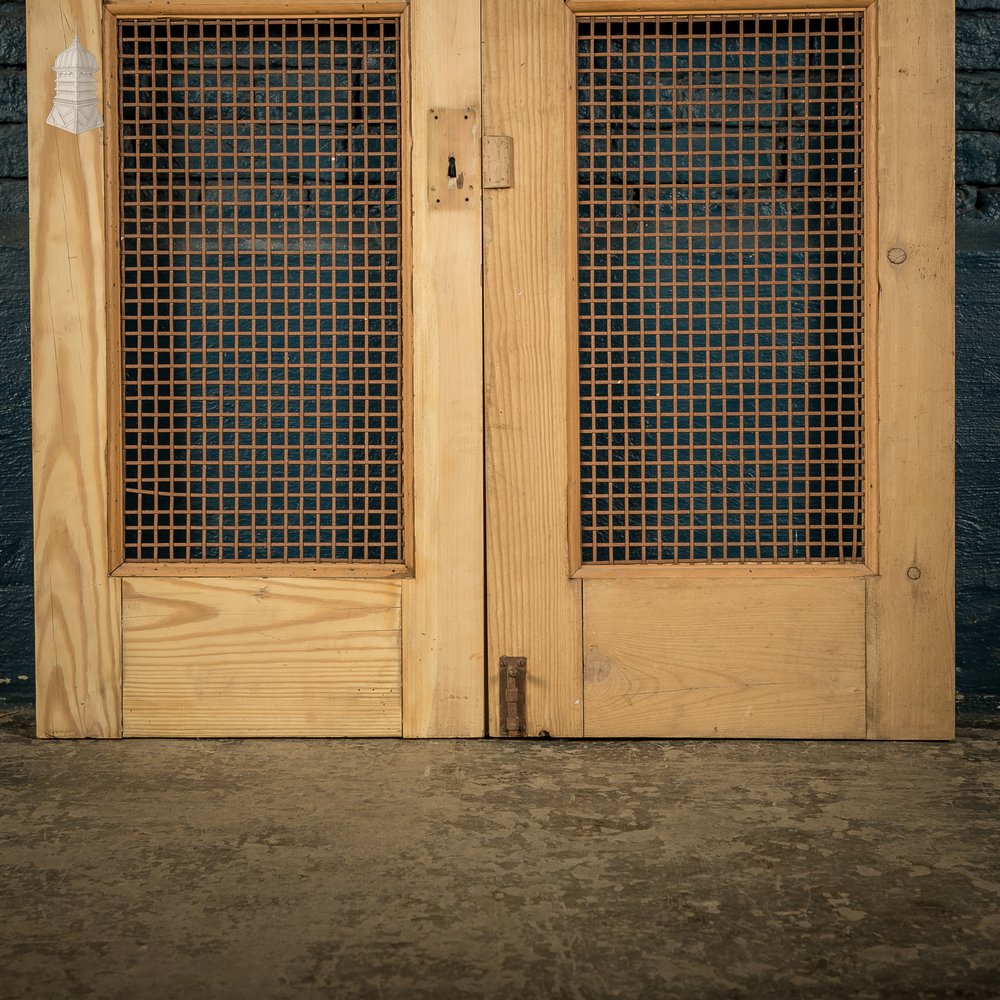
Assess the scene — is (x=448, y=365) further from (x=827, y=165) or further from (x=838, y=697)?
(x=838, y=697)

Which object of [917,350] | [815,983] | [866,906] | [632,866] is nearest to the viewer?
[815,983]

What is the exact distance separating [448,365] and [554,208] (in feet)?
1.29

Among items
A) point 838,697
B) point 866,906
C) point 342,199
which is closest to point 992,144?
point 838,697

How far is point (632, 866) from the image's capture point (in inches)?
57.7

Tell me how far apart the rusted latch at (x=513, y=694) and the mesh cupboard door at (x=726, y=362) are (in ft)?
0.07

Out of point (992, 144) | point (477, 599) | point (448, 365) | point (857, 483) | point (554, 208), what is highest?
point (992, 144)

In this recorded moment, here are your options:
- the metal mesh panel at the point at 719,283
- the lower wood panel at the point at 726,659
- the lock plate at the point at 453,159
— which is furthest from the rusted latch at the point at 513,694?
the lock plate at the point at 453,159

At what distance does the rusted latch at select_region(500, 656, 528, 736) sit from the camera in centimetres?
207

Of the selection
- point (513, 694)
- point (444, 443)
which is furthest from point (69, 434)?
point (513, 694)

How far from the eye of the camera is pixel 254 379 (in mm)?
2098

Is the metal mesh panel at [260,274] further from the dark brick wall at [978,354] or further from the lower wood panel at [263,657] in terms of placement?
the dark brick wall at [978,354]

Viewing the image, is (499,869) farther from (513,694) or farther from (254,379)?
(254,379)

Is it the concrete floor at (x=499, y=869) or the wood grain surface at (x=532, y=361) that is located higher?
the wood grain surface at (x=532, y=361)

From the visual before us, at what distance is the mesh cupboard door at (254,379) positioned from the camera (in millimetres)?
2066
